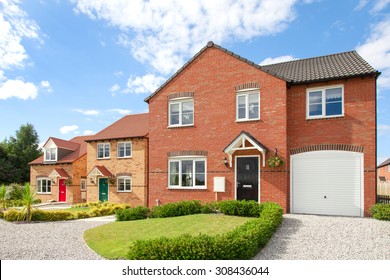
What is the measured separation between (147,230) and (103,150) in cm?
1631

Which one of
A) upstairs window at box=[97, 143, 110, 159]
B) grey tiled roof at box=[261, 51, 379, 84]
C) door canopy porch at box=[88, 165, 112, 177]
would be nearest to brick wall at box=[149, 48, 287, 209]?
grey tiled roof at box=[261, 51, 379, 84]

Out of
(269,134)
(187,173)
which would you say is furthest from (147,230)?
(269,134)

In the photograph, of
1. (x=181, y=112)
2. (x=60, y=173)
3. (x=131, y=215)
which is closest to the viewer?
(x=131, y=215)

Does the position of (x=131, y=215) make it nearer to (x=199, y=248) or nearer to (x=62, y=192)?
(x=199, y=248)

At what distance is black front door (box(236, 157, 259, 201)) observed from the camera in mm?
15039

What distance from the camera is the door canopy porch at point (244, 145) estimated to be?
1435cm

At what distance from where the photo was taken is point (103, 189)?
25.3m

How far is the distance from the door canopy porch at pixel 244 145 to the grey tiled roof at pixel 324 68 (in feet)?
12.1

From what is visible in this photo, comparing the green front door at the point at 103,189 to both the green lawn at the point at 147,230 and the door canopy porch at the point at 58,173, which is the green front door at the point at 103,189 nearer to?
the door canopy porch at the point at 58,173

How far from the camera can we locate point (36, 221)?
14938mm

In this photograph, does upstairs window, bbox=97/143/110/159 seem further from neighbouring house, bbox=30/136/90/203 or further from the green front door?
neighbouring house, bbox=30/136/90/203

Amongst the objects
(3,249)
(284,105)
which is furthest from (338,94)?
(3,249)

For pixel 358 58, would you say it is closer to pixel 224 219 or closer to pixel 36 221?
pixel 224 219

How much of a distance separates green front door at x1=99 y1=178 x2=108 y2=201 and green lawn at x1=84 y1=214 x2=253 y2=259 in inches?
519
